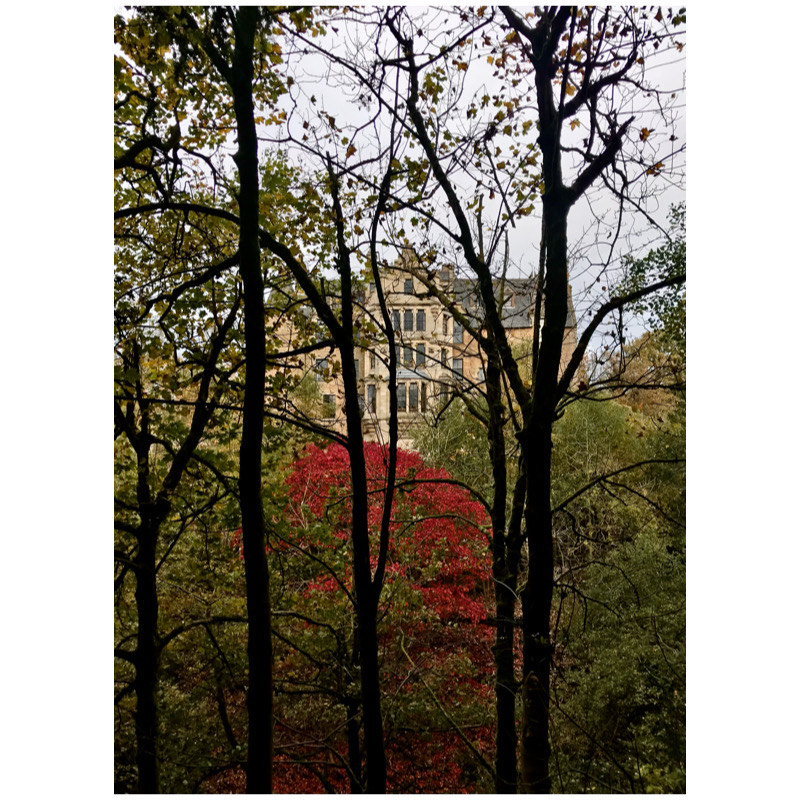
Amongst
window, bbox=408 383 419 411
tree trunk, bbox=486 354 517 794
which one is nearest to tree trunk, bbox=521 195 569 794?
tree trunk, bbox=486 354 517 794

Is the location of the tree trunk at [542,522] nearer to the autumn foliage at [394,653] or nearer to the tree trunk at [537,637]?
the tree trunk at [537,637]

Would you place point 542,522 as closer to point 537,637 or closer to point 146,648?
point 537,637

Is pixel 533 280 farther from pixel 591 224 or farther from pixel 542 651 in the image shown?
pixel 542 651

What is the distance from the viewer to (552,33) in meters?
2.88

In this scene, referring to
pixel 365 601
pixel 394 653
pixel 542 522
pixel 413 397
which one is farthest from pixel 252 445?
pixel 413 397

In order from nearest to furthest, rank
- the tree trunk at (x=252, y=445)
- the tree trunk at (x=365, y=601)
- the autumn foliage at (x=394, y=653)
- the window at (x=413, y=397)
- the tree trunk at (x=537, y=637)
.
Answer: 1. the tree trunk at (x=252, y=445)
2. the tree trunk at (x=537, y=637)
3. the tree trunk at (x=365, y=601)
4. the autumn foliage at (x=394, y=653)
5. the window at (x=413, y=397)

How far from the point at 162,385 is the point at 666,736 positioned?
15.6 ft

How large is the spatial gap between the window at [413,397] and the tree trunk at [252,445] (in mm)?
9020

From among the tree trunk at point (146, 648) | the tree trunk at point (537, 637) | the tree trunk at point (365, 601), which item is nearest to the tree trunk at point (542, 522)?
the tree trunk at point (537, 637)

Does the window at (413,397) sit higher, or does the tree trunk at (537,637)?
the window at (413,397)

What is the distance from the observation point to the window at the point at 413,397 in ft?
39.3

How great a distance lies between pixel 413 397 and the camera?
13.0m

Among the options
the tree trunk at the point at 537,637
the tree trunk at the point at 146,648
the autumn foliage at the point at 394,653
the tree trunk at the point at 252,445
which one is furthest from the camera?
the autumn foliage at the point at 394,653

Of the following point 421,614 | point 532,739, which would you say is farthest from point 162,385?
point 421,614
